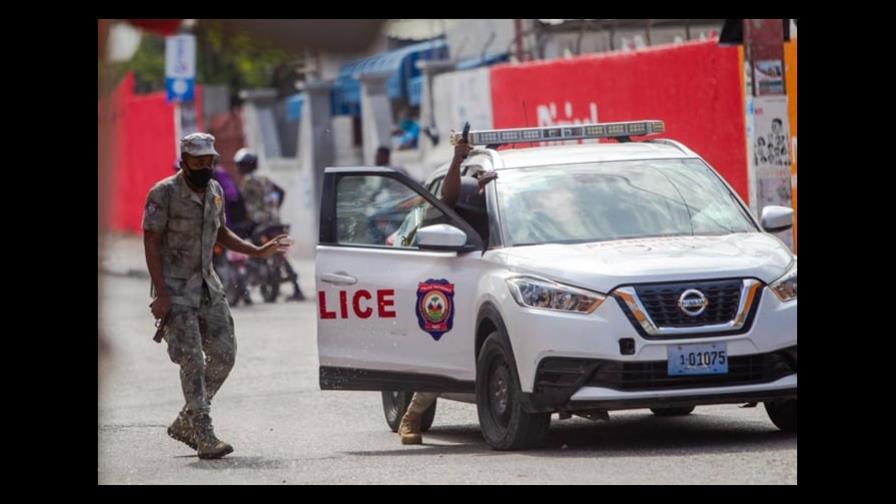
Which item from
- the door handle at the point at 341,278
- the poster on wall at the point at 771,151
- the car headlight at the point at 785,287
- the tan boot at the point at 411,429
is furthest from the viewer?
the poster on wall at the point at 771,151

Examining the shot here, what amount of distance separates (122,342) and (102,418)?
6.73 meters

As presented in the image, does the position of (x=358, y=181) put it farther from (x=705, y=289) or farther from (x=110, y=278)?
(x=110, y=278)

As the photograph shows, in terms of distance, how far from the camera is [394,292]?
10.6 meters

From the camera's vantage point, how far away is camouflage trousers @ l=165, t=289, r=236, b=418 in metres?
10.2

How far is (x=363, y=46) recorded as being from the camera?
17.1 ft

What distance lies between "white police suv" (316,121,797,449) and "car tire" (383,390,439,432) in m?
0.02

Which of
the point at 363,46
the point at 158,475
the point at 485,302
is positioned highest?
the point at 363,46

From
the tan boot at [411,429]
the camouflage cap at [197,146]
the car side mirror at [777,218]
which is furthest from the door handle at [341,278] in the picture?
the car side mirror at [777,218]

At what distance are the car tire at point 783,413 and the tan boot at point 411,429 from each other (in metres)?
2.05

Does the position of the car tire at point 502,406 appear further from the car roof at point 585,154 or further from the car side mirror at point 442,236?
the car roof at point 585,154

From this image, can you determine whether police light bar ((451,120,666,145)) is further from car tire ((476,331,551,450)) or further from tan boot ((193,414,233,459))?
tan boot ((193,414,233,459))

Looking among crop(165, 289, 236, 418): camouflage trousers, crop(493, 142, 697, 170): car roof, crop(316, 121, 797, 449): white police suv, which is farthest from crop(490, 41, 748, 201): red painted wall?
crop(165, 289, 236, 418): camouflage trousers

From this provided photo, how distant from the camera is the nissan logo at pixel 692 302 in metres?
9.35
